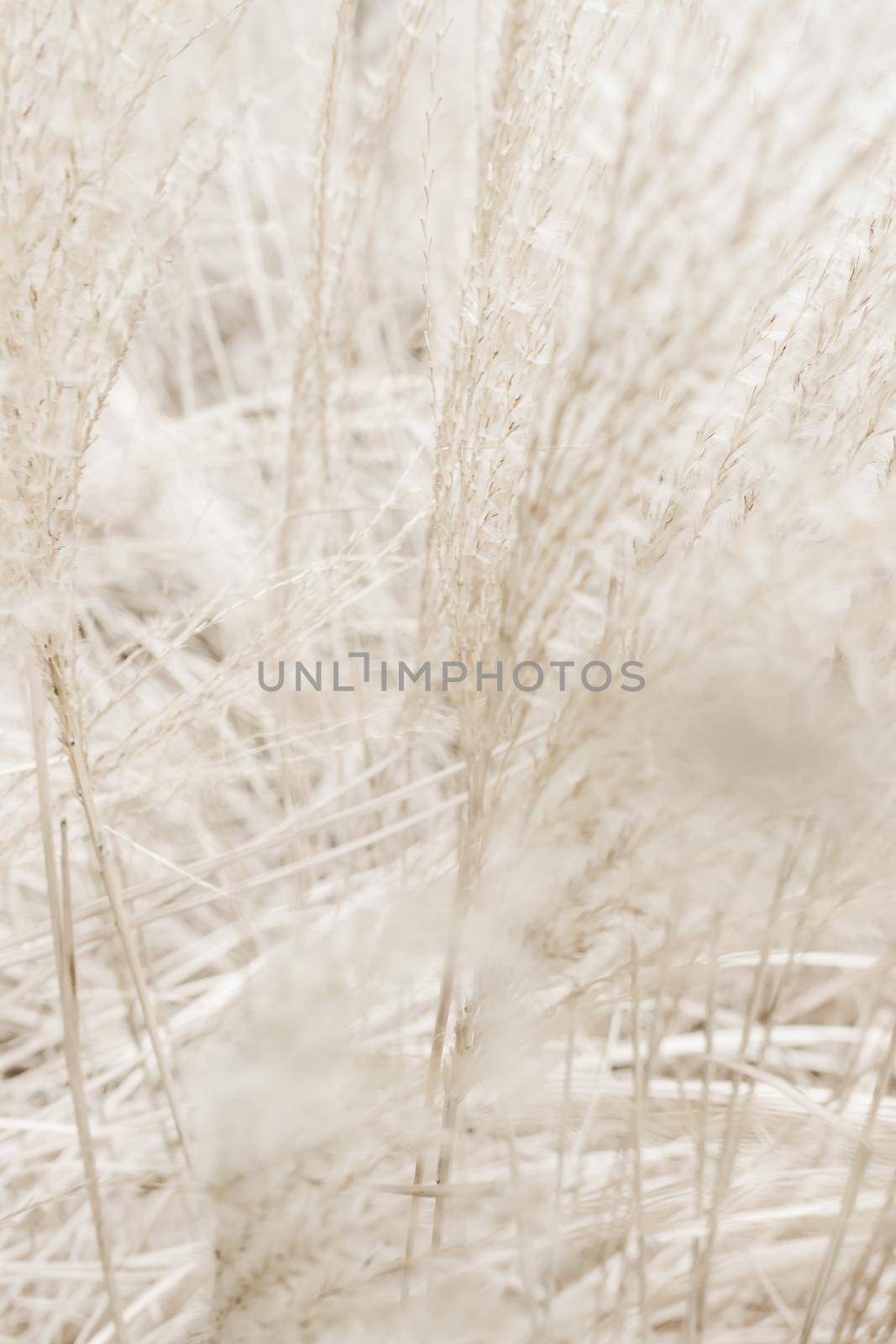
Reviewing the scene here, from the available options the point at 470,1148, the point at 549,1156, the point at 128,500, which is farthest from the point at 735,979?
the point at 128,500

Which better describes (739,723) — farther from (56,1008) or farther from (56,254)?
(56,1008)

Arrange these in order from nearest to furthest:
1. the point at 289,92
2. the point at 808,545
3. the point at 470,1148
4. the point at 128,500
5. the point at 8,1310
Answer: the point at 808,545
the point at 470,1148
the point at 8,1310
the point at 128,500
the point at 289,92

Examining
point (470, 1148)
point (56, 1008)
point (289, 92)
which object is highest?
point (289, 92)

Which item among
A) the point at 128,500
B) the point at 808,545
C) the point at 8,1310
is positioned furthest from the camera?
the point at 128,500

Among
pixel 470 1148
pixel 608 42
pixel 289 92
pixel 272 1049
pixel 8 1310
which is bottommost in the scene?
pixel 8 1310

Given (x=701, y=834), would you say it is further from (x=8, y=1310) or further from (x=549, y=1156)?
(x=8, y=1310)

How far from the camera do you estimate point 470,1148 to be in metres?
0.84

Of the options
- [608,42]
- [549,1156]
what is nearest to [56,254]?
[608,42]

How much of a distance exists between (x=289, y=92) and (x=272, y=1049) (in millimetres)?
2277

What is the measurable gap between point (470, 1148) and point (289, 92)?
214 centimetres

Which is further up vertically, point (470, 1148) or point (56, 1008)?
point (470, 1148)

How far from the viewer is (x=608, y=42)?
491 millimetres

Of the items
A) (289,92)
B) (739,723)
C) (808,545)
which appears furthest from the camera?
(289,92)

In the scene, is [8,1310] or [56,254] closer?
[56,254]
